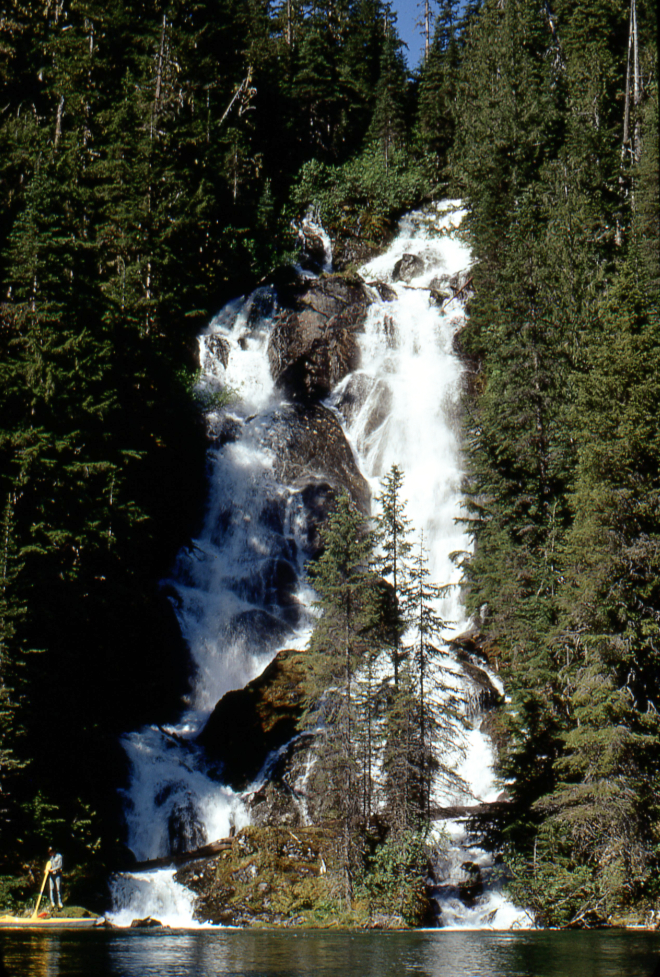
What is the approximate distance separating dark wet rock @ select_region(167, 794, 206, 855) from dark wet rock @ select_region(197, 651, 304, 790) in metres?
1.48

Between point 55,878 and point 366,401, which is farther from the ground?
point 366,401

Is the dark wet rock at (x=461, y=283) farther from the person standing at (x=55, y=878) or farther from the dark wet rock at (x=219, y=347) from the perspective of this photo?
the person standing at (x=55, y=878)

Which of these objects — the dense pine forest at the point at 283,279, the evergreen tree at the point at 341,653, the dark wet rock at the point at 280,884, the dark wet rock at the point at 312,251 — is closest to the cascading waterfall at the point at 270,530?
the dark wet rock at the point at 280,884

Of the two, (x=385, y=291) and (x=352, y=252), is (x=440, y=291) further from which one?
(x=352, y=252)

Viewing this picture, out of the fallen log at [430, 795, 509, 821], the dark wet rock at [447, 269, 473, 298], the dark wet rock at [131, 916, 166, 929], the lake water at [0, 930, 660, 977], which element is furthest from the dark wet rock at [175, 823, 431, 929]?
the dark wet rock at [447, 269, 473, 298]

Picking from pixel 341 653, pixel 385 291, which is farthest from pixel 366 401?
pixel 341 653

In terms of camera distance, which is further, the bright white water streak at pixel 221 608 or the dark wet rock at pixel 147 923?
the bright white water streak at pixel 221 608

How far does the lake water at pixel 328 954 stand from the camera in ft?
32.3

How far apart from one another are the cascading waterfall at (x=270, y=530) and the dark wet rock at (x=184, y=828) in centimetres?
3

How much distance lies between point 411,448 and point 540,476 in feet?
40.5

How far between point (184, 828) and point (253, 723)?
3.70 metres

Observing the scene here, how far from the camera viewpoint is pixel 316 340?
42469mm

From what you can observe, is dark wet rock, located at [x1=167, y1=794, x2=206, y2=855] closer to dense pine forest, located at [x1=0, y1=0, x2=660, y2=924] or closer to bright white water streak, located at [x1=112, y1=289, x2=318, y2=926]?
bright white water streak, located at [x1=112, y1=289, x2=318, y2=926]

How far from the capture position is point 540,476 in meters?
27.1
